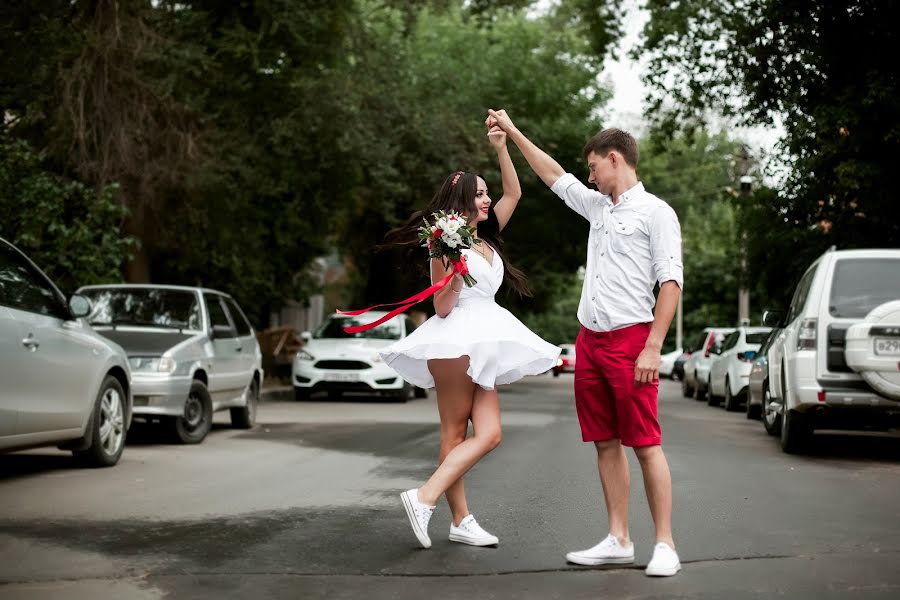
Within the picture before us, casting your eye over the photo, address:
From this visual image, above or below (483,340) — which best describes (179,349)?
below

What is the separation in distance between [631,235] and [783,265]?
19.1 m

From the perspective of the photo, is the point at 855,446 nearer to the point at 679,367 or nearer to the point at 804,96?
the point at 804,96

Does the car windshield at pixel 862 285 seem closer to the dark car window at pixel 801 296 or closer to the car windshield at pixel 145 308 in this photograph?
the dark car window at pixel 801 296

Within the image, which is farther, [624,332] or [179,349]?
[179,349]

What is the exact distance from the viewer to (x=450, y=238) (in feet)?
19.1

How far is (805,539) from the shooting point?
258 inches

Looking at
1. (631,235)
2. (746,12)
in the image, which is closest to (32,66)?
(746,12)

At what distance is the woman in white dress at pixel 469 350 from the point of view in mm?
5984

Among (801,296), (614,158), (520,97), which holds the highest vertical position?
(520,97)

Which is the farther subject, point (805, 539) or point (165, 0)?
point (165, 0)

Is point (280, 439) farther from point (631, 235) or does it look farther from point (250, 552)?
point (631, 235)

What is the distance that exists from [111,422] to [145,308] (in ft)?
10.1

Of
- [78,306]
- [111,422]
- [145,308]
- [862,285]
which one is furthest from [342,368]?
[78,306]

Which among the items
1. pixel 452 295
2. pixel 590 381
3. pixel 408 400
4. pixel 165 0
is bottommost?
pixel 408 400
